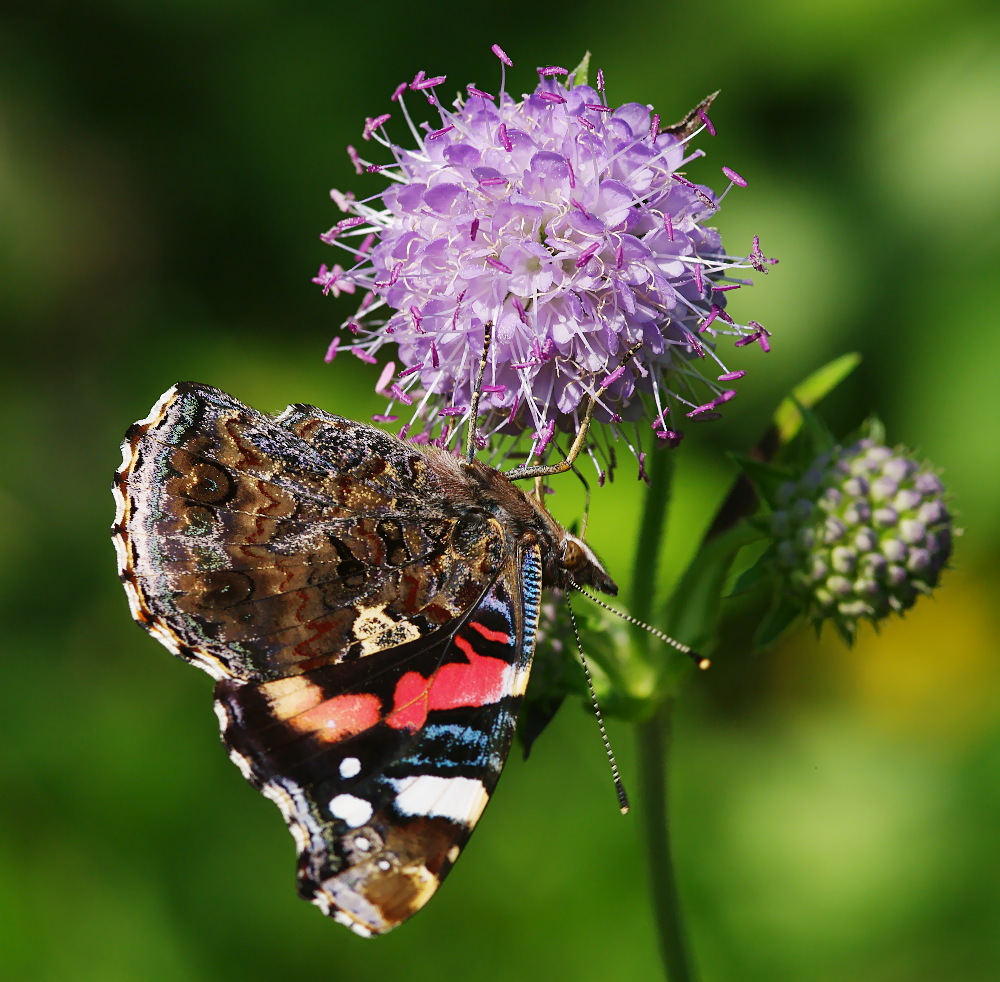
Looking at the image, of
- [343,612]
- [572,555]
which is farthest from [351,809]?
[572,555]

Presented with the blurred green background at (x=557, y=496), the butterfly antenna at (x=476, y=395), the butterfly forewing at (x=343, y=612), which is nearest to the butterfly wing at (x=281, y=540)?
the butterfly forewing at (x=343, y=612)

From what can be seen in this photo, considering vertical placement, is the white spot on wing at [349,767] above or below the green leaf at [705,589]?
below

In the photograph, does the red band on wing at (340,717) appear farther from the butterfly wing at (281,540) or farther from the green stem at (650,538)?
the green stem at (650,538)

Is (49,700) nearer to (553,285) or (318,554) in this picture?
(318,554)

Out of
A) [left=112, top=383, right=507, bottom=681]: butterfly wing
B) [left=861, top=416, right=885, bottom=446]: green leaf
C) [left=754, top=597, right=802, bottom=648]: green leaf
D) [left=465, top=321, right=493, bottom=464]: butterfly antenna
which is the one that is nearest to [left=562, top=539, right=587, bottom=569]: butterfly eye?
[left=112, top=383, right=507, bottom=681]: butterfly wing

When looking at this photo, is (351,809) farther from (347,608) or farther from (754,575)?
(754,575)

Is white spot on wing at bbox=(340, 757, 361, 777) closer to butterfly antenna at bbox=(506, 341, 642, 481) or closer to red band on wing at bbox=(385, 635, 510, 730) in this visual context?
red band on wing at bbox=(385, 635, 510, 730)
